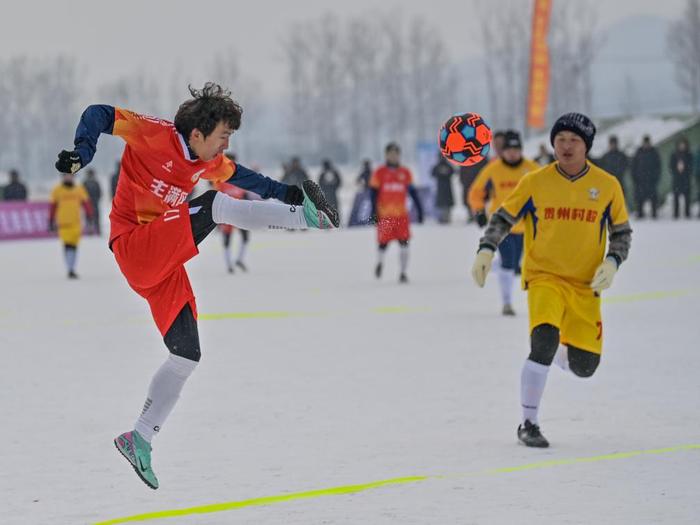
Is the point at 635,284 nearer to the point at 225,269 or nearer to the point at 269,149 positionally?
the point at 225,269

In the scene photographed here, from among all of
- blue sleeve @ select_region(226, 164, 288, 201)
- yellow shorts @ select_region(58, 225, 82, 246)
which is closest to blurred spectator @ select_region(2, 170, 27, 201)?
yellow shorts @ select_region(58, 225, 82, 246)

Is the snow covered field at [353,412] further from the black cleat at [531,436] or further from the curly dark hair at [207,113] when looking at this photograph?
the curly dark hair at [207,113]

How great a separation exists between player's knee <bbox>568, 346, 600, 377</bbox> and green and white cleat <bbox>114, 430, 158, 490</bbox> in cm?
261

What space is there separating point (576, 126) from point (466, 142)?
641 millimetres

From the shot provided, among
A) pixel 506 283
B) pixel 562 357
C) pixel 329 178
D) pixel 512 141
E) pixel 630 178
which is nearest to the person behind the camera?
pixel 562 357

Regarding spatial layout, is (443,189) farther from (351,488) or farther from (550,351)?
(351,488)

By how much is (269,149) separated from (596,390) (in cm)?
9843

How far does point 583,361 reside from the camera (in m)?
6.92

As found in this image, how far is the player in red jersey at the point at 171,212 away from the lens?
5.48 m

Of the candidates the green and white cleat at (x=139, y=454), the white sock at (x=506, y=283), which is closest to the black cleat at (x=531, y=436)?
the green and white cleat at (x=139, y=454)

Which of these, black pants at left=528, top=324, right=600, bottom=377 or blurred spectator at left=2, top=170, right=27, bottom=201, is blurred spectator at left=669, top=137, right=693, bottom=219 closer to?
blurred spectator at left=2, top=170, right=27, bottom=201

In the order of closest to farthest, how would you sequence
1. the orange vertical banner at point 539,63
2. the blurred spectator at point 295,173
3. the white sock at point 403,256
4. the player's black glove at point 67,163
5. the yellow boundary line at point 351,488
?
the player's black glove at point 67,163 → the yellow boundary line at point 351,488 → the white sock at point 403,256 → the blurred spectator at point 295,173 → the orange vertical banner at point 539,63

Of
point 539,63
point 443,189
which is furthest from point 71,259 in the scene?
point 539,63

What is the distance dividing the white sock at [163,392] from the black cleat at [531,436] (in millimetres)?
2060
